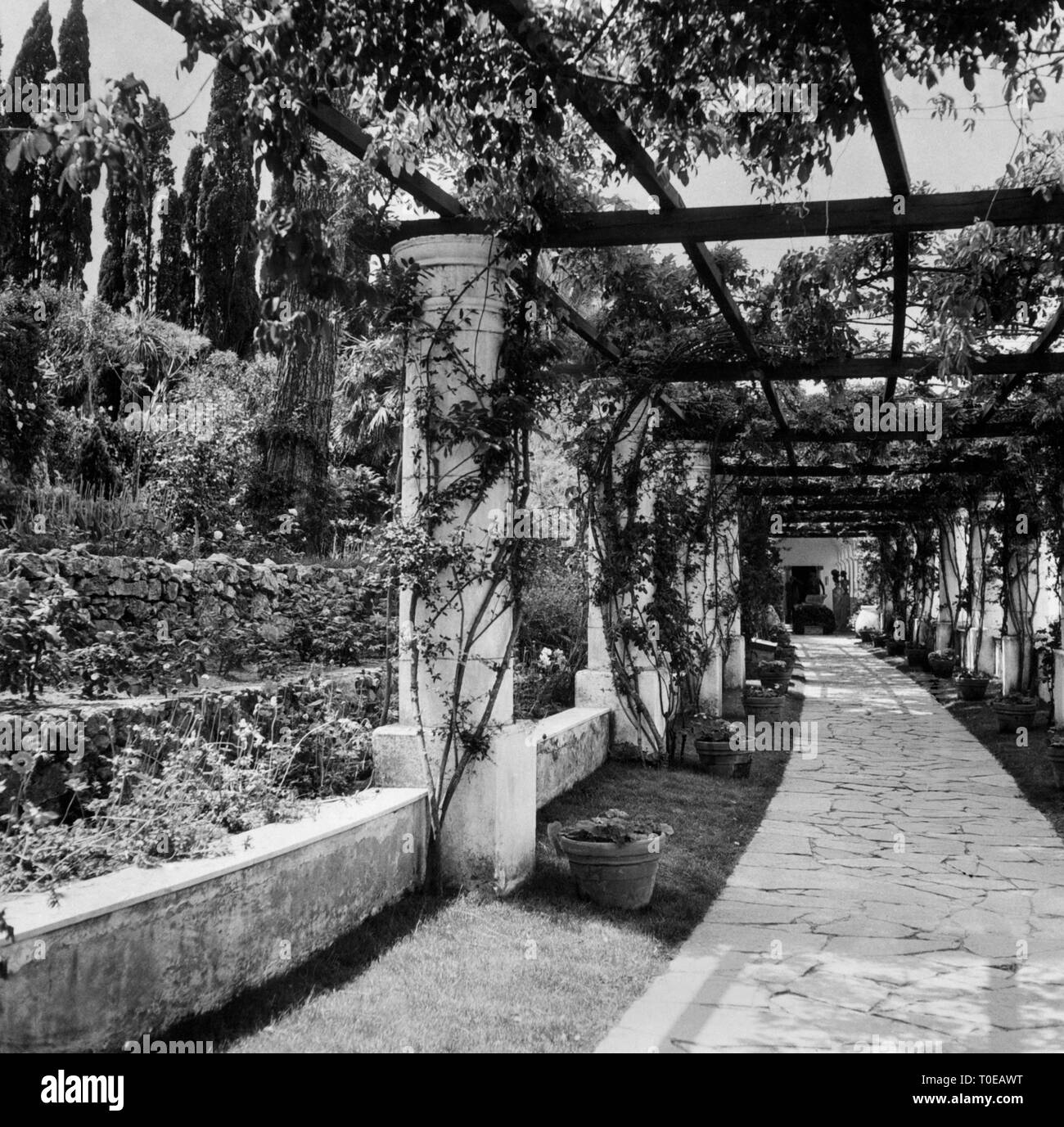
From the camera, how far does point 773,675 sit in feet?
49.4

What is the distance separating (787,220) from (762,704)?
8.50 meters

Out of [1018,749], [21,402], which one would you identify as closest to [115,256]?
[21,402]

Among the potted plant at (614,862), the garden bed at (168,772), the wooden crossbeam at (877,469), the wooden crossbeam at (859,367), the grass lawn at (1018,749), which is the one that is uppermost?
the wooden crossbeam at (859,367)

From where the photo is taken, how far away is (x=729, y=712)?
12820 mm

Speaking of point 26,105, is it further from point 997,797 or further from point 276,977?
point 997,797

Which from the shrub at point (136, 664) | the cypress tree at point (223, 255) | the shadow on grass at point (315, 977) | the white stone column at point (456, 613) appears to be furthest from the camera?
the cypress tree at point (223, 255)

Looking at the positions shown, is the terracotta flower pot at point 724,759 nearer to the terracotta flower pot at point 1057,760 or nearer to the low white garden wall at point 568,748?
the low white garden wall at point 568,748

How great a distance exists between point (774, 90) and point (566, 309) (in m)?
2.34

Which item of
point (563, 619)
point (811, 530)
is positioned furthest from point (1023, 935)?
point (811, 530)

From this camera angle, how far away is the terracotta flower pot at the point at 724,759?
28.7ft

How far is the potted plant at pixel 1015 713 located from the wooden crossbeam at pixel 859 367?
4571 millimetres

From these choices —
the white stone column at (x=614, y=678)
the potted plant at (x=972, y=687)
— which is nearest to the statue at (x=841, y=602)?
the potted plant at (x=972, y=687)

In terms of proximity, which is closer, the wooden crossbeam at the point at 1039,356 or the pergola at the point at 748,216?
the pergola at the point at 748,216

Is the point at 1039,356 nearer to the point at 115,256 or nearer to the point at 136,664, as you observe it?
the point at 136,664
